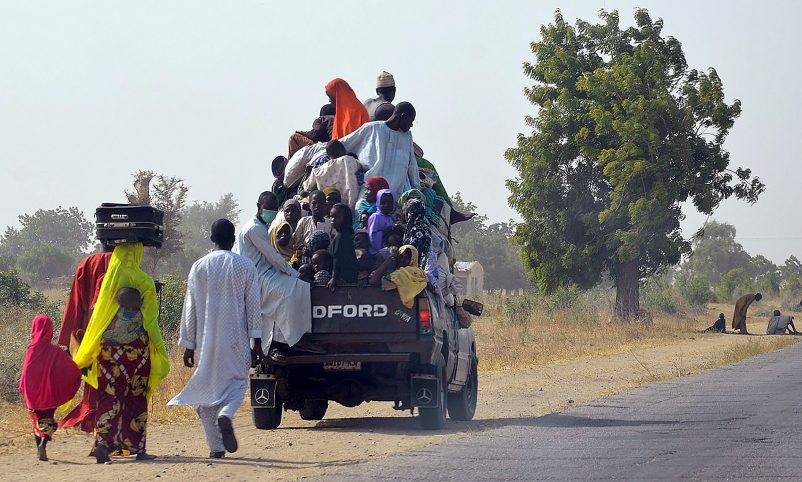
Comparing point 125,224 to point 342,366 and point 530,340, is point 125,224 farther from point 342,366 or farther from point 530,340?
point 530,340

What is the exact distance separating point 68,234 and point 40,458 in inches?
4174

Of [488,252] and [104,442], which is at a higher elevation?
[488,252]

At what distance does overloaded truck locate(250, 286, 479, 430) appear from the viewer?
437 inches

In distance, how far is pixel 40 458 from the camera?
9664 millimetres

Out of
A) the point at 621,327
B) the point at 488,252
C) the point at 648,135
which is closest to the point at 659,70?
the point at 648,135

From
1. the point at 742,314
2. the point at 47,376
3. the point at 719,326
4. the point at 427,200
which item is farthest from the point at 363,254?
the point at 742,314

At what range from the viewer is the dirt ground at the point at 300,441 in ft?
29.2

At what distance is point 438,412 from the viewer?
11648 millimetres

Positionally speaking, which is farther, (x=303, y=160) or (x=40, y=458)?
(x=303, y=160)

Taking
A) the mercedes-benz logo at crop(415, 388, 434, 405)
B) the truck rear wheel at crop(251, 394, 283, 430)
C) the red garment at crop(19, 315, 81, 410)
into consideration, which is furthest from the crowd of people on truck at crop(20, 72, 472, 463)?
the truck rear wheel at crop(251, 394, 283, 430)

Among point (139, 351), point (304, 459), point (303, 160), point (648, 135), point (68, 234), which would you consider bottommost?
point (304, 459)

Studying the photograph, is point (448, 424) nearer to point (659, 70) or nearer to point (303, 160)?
point (303, 160)

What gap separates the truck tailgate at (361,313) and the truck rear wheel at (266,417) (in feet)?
4.29

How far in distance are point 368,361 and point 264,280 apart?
1259mm
